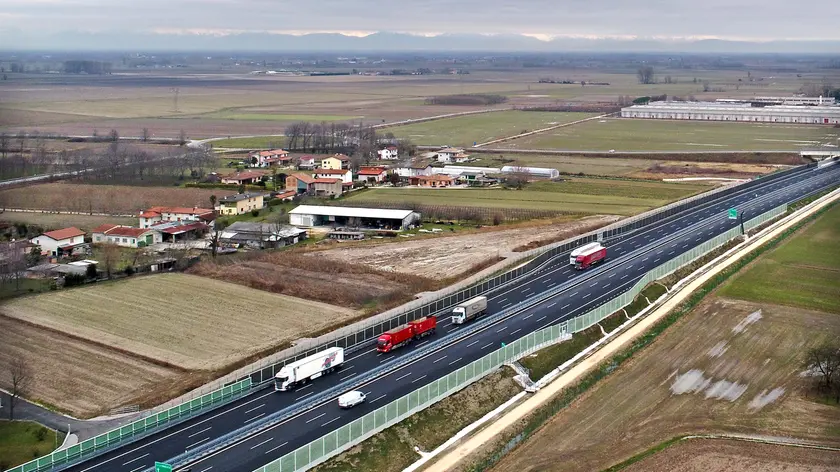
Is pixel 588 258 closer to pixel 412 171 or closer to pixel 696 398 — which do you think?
pixel 696 398

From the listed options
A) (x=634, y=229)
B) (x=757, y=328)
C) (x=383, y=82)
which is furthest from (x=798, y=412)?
(x=383, y=82)

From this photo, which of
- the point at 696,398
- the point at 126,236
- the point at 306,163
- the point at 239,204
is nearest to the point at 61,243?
the point at 126,236

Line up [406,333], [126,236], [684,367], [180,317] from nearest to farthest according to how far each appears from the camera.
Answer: [684,367]
[406,333]
[180,317]
[126,236]

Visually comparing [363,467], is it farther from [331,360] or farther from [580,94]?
[580,94]

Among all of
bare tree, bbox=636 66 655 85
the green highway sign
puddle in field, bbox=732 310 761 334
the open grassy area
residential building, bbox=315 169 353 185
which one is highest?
bare tree, bbox=636 66 655 85

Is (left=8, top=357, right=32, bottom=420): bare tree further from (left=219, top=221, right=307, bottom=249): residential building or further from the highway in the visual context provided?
(left=219, top=221, right=307, bottom=249): residential building

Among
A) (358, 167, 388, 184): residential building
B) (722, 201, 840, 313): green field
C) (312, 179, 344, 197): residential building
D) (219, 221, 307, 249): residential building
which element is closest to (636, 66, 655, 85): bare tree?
(358, 167, 388, 184): residential building

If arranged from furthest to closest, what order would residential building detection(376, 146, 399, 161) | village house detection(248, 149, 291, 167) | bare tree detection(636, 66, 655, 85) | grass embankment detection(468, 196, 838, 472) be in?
bare tree detection(636, 66, 655, 85) → residential building detection(376, 146, 399, 161) → village house detection(248, 149, 291, 167) → grass embankment detection(468, 196, 838, 472)
